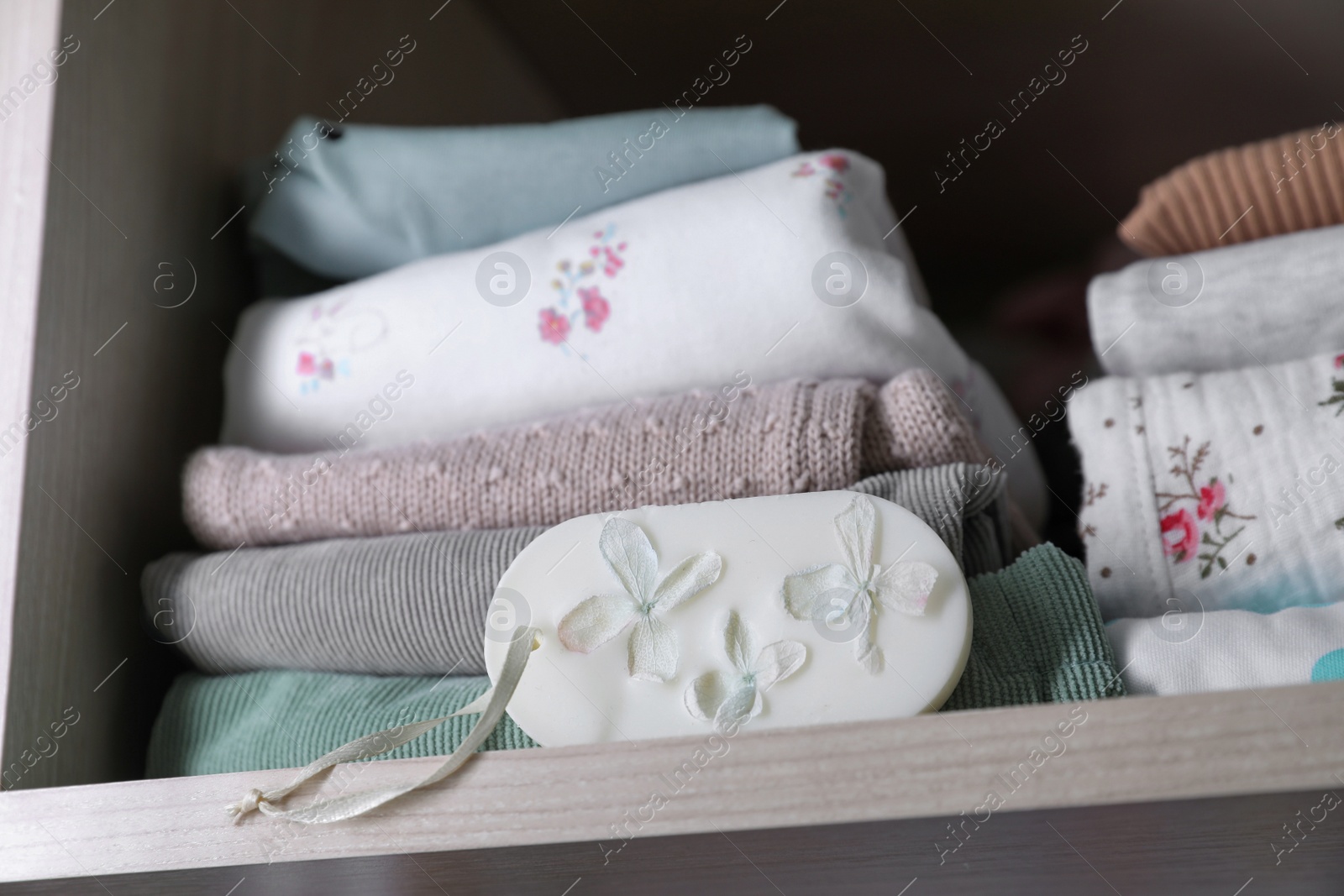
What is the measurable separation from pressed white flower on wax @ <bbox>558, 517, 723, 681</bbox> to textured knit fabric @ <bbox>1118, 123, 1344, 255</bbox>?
32 cm

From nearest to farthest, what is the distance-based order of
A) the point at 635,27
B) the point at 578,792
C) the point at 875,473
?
the point at 578,792
the point at 875,473
the point at 635,27

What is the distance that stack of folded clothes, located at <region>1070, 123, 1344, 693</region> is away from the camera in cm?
36

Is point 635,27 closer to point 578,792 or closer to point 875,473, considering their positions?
point 875,473

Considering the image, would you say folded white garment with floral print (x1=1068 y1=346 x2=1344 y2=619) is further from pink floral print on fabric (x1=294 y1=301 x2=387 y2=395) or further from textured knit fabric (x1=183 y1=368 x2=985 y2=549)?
pink floral print on fabric (x1=294 y1=301 x2=387 y2=395)

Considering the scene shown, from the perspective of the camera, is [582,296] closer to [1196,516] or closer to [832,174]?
[832,174]

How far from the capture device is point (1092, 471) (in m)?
0.43

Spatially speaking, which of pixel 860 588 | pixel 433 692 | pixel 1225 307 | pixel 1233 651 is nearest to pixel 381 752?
pixel 433 692

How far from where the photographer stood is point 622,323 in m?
0.49

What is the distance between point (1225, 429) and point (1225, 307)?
77mm

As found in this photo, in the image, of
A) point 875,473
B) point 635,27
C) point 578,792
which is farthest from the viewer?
point 635,27

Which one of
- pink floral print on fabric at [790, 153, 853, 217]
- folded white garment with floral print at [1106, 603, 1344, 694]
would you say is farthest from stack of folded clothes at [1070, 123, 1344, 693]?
pink floral print on fabric at [790, 153, 853, 217]

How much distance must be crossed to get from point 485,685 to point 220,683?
15cm

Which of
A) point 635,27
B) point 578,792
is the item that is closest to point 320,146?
point 635,27

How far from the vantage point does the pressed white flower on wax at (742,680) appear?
344mm
